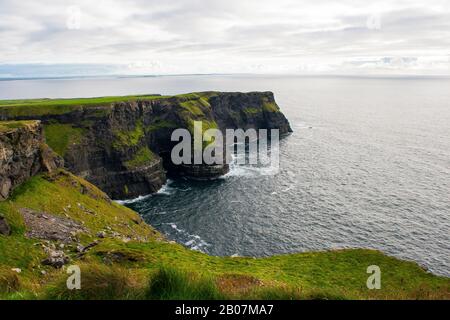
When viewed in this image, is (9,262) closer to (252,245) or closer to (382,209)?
(252,245)

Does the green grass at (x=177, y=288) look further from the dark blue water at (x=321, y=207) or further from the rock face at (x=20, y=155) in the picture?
the dark blue water at (x=321, y=207)

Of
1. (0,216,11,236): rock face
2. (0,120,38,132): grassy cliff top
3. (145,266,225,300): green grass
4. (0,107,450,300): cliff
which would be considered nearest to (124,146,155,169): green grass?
(0,107,450,300): cliff

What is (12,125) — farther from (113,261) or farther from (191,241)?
(191,241)

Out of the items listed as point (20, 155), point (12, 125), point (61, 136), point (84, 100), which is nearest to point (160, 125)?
point (84, 100)

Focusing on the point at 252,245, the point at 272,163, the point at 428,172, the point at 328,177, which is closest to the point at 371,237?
the point at 252,245

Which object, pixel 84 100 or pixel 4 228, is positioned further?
pixel 84 100

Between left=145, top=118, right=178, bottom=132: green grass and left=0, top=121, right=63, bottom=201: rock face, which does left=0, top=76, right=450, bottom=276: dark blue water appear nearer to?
left=145, top=118, right=178, bottom=132: green grass

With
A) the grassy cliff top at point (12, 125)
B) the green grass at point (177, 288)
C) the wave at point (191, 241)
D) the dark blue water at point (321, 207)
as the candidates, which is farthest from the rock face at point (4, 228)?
the dark blue water at point (321, 207)
